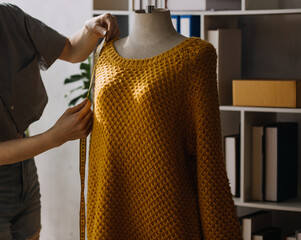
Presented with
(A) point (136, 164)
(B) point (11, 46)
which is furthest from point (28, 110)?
(A) point (136, 164)

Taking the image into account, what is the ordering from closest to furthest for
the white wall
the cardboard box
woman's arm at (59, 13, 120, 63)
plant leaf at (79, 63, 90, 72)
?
woman's arm at (59, 13, 120, 63), the cardboard box, plant leaf at (79, 63, 90, 72), the white wall

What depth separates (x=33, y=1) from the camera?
3.43m

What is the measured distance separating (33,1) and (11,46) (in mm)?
1969

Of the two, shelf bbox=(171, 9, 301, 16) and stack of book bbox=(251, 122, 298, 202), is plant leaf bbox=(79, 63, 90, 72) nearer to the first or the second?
shelf bbox=(171, 9, 301, 16)

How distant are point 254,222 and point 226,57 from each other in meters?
0.87

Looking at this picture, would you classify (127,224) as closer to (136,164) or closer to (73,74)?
(136,164)

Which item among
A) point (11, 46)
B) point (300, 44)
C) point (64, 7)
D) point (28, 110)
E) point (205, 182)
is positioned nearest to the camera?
point (205, 182)

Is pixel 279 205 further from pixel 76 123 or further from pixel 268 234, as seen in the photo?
pixel 76 123

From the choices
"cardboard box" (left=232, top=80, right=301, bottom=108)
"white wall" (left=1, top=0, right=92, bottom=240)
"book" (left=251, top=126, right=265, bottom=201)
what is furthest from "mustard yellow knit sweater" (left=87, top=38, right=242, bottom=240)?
"white wall" (left=1, top=0, right=92, bottom=240)

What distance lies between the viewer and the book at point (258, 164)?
7.79 ft

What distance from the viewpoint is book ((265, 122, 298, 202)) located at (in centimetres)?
236

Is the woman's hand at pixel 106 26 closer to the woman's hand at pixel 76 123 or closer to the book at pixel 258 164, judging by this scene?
the woman's hand at pixel 76 123

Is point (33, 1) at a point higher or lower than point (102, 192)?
higher

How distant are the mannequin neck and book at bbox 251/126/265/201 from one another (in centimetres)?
115
